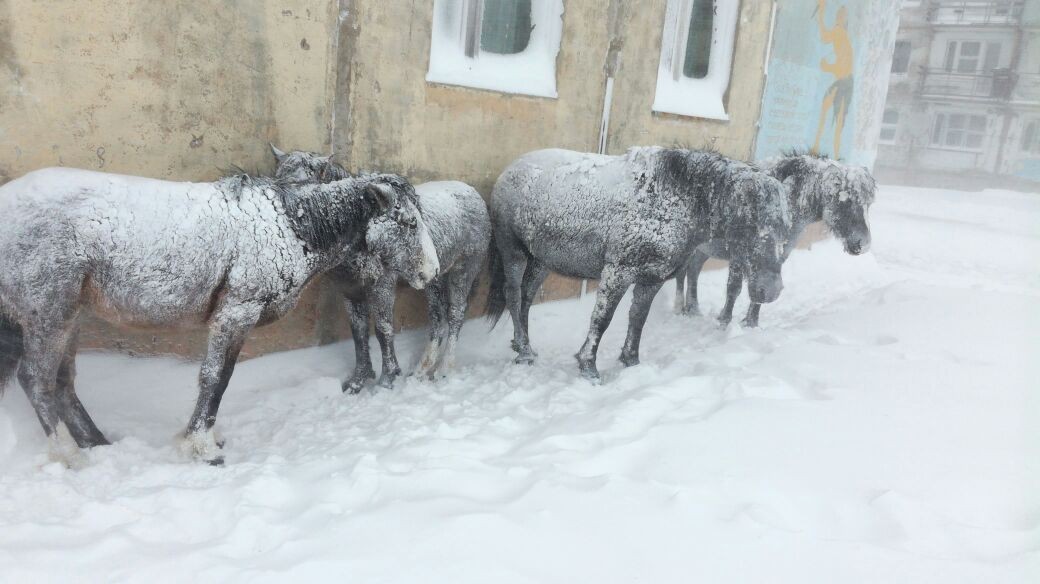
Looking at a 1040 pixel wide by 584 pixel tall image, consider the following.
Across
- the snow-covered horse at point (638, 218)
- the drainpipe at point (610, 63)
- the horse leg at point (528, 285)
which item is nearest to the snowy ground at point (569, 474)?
the horse leg at point (528, 285)

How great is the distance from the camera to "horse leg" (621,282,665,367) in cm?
534

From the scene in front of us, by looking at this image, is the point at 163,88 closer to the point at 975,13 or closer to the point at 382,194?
the point at 382,194

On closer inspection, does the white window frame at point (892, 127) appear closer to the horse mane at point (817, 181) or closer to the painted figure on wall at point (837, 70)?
the painted figure on wall at point (837, 70)

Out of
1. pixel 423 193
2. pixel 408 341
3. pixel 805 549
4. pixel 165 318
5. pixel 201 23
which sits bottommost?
pixel 408 341

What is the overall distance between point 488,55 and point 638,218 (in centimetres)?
270

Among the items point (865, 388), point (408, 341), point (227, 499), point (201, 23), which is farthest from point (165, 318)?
point (865, 388)

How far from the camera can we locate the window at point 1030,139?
19152mm

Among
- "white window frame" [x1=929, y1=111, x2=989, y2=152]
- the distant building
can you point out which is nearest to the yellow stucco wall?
the distant building

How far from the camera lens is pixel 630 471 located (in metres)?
3.39

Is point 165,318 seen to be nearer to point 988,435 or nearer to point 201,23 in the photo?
point 201,23

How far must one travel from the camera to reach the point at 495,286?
6.27 metres

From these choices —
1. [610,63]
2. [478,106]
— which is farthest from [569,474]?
[610,63]

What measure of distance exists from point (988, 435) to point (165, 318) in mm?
4522

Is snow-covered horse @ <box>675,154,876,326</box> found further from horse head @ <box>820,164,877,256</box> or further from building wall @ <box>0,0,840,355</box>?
building wall @ <box>0,0,840,355</box>
